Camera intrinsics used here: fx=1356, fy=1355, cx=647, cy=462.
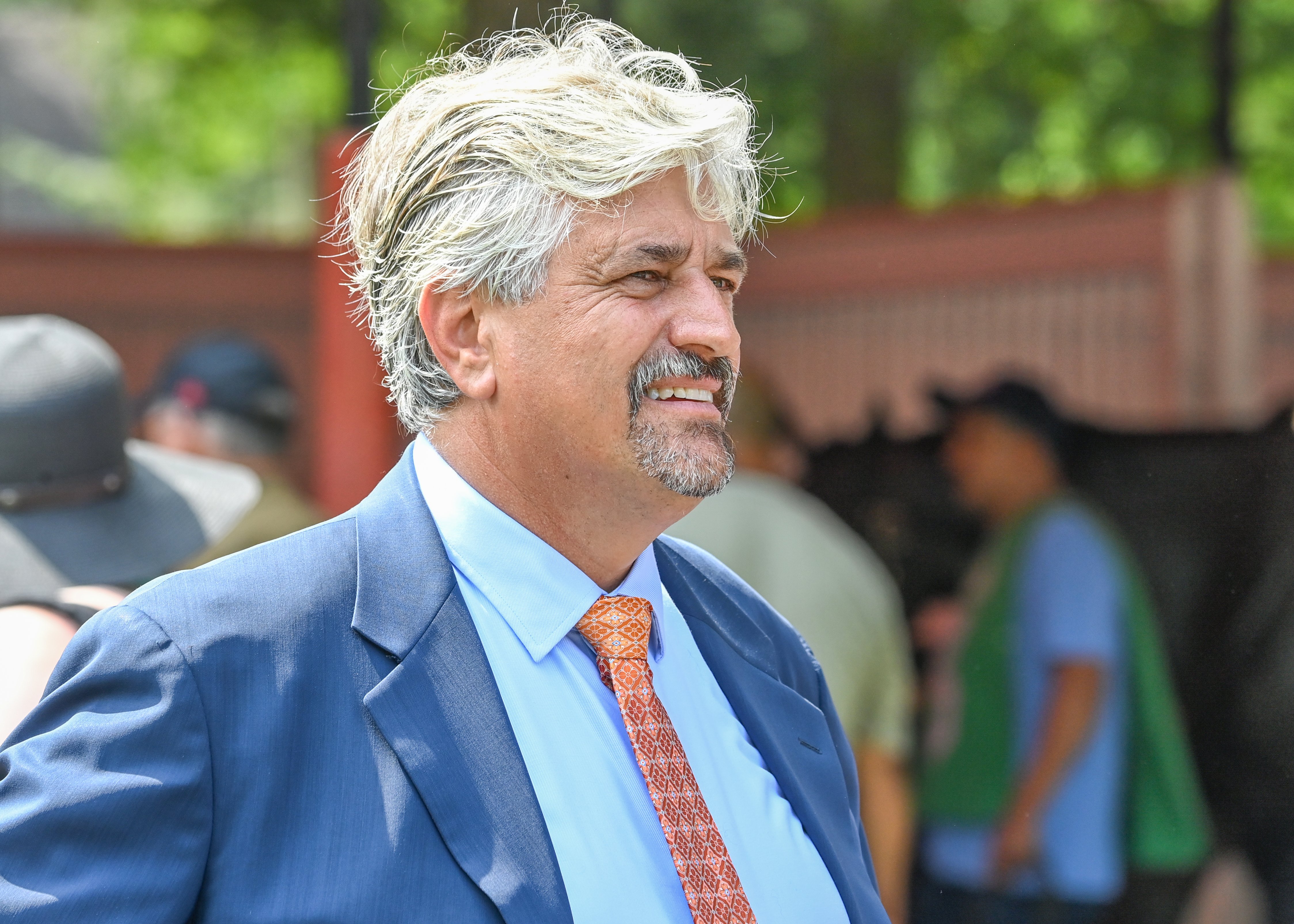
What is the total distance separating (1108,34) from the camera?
731 cm

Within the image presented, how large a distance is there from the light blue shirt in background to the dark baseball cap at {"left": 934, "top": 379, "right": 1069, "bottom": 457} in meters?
0.36

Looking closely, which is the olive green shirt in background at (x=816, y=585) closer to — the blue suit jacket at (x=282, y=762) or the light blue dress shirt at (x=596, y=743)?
the light blue dress shirt at (x=596, y=743)

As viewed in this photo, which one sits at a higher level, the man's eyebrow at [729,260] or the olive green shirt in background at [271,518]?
the man's eyebrow at [729,260]

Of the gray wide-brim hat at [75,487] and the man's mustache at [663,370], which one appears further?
the gray wide-brim hat at [75,487]

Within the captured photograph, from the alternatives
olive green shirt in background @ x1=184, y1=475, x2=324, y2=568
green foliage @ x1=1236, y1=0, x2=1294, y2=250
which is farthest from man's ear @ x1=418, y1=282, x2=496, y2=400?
green foliage @ x1=1236, y1=0, x2=1294, y2=250

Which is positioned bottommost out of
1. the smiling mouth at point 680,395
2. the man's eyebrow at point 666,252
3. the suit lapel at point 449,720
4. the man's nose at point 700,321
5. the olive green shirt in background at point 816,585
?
the olive green shirt in background at point 816,585

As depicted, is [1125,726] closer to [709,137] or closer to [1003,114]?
[709,137]

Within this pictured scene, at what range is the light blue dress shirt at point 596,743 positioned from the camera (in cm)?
131

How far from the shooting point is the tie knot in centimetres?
146

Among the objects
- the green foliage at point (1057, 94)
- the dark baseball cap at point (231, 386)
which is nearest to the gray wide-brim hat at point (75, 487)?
the dark baseball cap at point (231, 386)

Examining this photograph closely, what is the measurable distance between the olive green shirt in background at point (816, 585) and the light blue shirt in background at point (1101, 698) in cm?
39

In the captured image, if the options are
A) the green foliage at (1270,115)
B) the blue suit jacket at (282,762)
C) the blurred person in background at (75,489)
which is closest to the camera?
the blue suit jacket at (282,762)

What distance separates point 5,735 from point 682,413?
833 millimetres

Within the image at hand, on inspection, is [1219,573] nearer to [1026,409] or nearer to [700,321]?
[1026,409]
